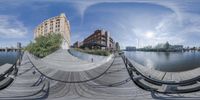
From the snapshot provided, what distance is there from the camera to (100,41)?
2775mm

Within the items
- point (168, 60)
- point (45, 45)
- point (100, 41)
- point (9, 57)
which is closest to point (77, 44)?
point (100, 41)

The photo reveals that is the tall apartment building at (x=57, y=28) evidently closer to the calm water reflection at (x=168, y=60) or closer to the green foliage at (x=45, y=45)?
the green foliage at (x=45, y=45)

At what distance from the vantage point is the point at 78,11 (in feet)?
9.33

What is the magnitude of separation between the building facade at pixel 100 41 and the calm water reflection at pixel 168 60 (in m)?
0.28

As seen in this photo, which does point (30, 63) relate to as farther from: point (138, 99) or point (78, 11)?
point (138, 99)

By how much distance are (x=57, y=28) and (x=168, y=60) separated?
1.44m

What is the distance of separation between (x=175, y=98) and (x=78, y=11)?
1440 mm

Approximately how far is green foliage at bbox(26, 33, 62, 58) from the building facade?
317 mm

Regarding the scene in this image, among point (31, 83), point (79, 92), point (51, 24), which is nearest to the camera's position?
point (51, 24)

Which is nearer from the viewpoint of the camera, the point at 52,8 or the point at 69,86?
the point at 52,8

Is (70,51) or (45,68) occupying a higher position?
(70,51)

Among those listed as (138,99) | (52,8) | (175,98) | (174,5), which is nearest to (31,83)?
(52,8)

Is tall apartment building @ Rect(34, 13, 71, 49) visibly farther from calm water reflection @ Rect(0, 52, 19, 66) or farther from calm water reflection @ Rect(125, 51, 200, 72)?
calm water reflection @ Rect(125, 51, 200, 72)

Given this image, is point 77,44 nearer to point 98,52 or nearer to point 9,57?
point 98,52
